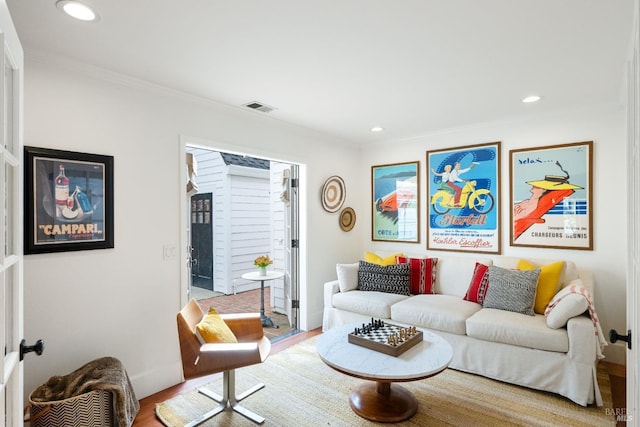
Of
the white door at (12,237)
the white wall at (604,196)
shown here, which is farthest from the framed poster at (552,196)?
the white door at (12,237)

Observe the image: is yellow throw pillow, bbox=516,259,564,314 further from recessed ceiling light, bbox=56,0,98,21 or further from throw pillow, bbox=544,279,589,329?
recessed ceiling light, bbox=56,0,98,21

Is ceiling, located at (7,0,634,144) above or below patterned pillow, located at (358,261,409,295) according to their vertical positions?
above

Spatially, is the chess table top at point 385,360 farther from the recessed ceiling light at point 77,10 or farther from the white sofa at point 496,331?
the recessed ceiling light at point 77,10

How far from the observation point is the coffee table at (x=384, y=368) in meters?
2.14

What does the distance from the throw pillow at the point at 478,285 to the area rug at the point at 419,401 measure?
2.60 ft

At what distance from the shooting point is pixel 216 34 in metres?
1.98

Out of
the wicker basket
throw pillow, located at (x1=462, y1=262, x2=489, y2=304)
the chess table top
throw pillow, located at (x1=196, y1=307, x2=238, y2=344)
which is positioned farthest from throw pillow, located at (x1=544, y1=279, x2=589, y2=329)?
the wicker basket

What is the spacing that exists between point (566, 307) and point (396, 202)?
2420 millimetres

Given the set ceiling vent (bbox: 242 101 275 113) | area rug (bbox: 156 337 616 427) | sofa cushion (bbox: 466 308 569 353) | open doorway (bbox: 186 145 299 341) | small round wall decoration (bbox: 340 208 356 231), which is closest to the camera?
area rug (bbox: 156 337 616 427)

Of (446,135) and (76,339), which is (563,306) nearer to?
(446,135)

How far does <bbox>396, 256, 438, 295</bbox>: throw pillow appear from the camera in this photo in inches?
153

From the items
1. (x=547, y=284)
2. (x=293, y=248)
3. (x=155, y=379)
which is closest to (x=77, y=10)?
(x=155, y=379)

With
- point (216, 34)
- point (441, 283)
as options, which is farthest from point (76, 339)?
point (441, 283)

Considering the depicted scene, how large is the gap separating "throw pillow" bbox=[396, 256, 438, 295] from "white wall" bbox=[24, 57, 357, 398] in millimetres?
2453
